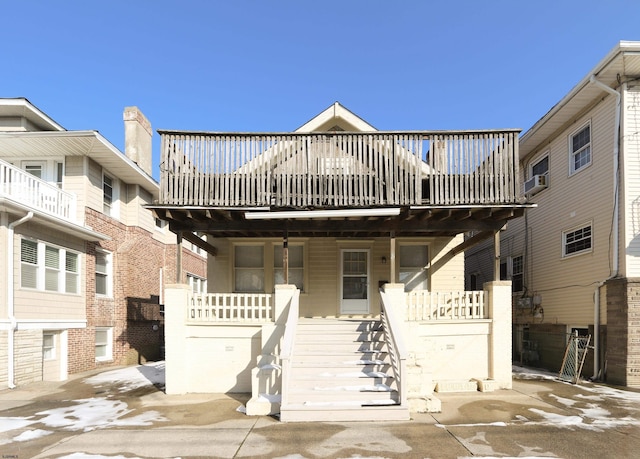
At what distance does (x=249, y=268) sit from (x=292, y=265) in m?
1.43

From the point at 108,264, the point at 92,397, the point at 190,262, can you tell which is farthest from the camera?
the point at 190,262

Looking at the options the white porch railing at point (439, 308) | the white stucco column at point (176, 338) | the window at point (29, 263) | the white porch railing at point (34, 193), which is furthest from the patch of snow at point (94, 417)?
the white porch railing at point (439, 308)

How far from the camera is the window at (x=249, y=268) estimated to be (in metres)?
13.3

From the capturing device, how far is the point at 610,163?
11.6m

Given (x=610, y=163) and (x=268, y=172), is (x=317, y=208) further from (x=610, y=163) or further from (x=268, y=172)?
(x=610, y=163)

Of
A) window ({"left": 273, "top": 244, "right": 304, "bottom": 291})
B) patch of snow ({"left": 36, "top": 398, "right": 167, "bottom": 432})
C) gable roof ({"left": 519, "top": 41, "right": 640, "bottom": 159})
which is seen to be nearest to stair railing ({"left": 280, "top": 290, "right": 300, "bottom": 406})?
patch of snow ({"left": 36, "top": 398, "right": 167, "bottom": 432})

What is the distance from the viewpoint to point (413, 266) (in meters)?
13.5

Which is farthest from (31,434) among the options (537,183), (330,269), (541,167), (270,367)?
(541,167)

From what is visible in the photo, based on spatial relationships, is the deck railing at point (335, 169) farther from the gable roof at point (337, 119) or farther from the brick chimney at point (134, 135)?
the brick chimney at point (134, 135)

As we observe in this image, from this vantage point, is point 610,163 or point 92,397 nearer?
point 92,397

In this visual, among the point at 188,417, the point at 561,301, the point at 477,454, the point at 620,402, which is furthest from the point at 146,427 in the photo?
the point at 561,301

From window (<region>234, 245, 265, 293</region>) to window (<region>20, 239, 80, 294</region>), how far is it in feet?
18.3

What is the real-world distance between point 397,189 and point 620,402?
6789 mm

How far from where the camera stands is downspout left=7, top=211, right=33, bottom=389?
1080cm
